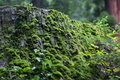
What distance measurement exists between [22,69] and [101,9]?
837cm

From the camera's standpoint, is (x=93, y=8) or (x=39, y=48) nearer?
(x=39, y=48)

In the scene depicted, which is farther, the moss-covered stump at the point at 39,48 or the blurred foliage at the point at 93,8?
the blurred foliage at the point at 93,8

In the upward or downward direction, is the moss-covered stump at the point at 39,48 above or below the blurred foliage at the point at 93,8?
below

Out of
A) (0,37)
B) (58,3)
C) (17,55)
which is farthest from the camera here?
(58,3)

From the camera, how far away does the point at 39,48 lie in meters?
2.79

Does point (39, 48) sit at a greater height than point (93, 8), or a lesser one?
lesser

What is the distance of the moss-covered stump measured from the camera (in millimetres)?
2486

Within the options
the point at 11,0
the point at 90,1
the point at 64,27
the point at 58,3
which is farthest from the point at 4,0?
the point at 64,27

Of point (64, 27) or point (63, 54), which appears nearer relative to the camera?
point (63, 54)

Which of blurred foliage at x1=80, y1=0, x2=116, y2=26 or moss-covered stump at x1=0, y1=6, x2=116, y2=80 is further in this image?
blurred foliage at x1=80, y1=0, x2=116, y2=26

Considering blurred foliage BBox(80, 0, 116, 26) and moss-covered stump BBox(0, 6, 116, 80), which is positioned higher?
blurred foliage BBox(80, 0, 116, 26)

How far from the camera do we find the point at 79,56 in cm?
296

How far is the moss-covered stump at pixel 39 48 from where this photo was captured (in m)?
2.49

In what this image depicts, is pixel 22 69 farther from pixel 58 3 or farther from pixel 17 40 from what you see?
pixel 58 3
